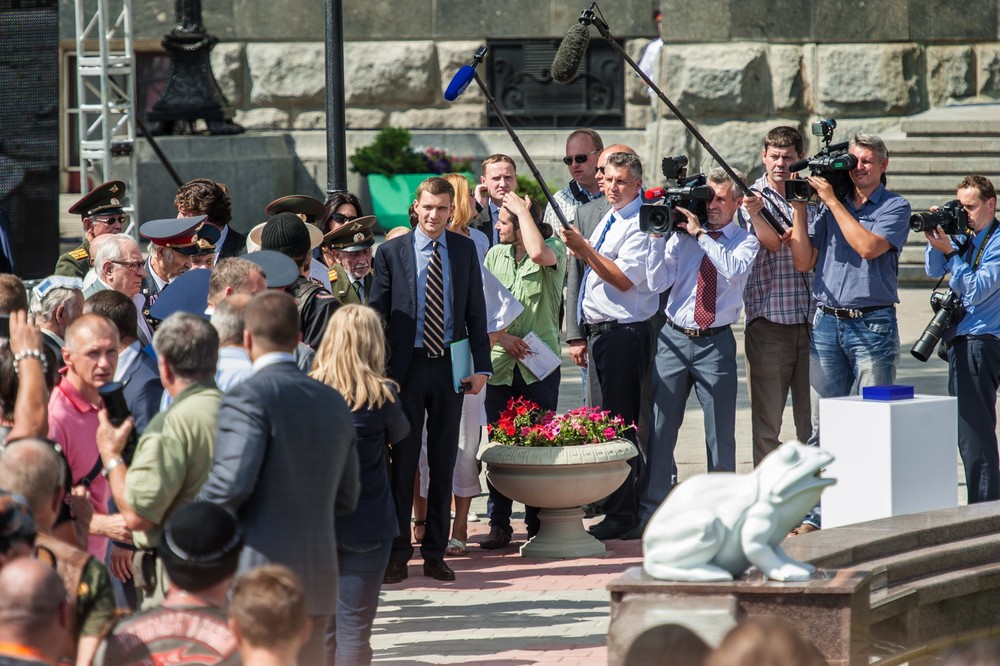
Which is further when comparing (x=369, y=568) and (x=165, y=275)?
(x=165, y=275)

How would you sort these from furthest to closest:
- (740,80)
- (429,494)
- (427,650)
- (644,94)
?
(644,94), (740,80), (429,494), (427,650)

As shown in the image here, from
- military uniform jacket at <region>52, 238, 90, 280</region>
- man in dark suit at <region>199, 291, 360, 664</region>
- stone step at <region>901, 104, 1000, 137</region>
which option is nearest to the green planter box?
stone step at <region>901, 104, 1000, 137</region>

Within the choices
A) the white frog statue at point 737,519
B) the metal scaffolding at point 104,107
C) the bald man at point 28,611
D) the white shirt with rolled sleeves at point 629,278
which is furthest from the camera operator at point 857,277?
the metal scaffolding at point 104,107

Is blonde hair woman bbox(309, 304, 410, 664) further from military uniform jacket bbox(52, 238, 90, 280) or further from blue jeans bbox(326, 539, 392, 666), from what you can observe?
military uniform jacket bbox(52, 238, 90, 280)

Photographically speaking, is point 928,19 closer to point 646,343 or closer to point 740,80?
point 740,80

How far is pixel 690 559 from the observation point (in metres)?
4.91

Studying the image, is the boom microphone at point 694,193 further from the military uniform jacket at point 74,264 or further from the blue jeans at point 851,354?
the military uniform jacket at point 74,264

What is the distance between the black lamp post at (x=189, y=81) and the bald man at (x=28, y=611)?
52.4 feet

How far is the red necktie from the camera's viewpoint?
8.58 m

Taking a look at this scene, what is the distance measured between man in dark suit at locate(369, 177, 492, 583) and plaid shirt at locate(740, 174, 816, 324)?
1704 millimetres

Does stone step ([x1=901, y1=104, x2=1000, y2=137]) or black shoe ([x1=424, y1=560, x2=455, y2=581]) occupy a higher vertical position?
stone step ([x1=901, y1=104, x2=1000, y2=137])

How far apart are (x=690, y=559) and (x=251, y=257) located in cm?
290

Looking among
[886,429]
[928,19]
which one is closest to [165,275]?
[886,429]

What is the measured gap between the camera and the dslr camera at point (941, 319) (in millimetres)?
8156
